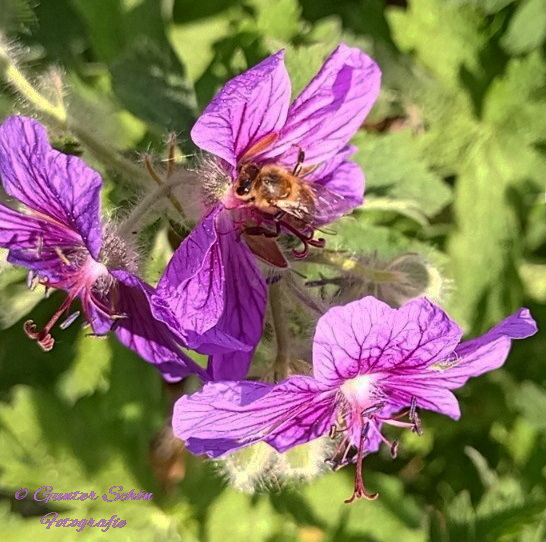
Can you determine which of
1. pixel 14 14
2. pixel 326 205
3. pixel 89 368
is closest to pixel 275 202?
pixel 326 205

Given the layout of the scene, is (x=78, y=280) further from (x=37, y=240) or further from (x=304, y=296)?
(x=304, y=296)

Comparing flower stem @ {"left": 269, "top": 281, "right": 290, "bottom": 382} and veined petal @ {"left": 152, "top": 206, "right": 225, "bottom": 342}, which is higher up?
veined petal @ {"left": 152, "top": 206, "right": 225, "bottom": 342}

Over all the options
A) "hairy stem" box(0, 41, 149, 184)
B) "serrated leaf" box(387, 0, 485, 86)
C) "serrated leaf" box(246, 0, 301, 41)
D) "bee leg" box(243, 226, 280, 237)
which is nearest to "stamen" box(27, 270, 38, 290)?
"hairy stem" box(0, 41, 149, 184)

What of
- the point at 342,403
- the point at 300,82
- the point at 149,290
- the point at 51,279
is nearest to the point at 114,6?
the point at 300,82

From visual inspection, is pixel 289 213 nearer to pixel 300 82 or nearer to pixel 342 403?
pixel 342 403

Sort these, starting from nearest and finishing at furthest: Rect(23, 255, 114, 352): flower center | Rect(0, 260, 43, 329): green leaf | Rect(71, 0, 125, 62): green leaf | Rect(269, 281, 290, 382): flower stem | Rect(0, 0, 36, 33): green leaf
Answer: Rect(23, 255, 114, 352): flower center < Rect(269, 281, 290, 382): flower stem < Rect(0, 0, 36, 33): green leaf < Rect(0, 260, 43, 329): green leaf < Rect(71, 0, 125, 62): green leaf

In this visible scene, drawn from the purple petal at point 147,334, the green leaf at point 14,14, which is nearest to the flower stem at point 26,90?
the green leaf at point 14,14

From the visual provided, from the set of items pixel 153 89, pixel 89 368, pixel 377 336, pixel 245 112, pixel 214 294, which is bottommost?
→ pixel 89 368

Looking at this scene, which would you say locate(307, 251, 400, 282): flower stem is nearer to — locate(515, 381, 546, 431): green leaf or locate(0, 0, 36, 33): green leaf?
locate(0, 0, 36, 33): green leaf
